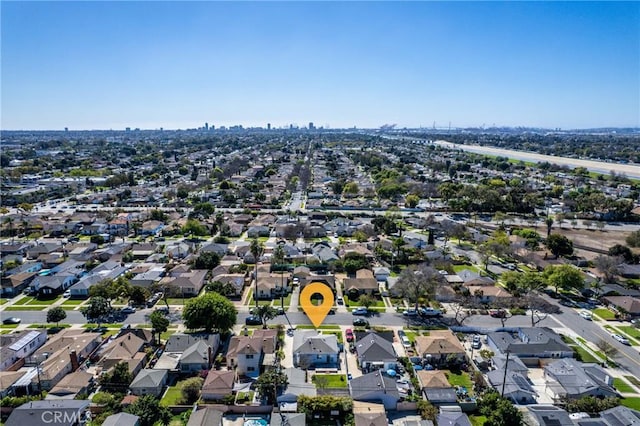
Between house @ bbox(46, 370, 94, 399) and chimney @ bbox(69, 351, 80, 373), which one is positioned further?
chimney @ bbox(69, 351, 80, 373)

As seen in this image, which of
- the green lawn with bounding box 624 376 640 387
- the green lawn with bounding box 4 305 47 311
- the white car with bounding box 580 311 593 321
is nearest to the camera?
the green lawn with bounding box 624 376 640 387

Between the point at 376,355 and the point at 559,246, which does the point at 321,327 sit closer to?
the point at 376,355

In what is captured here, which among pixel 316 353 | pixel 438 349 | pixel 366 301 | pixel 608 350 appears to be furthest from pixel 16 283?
pixel 608 350

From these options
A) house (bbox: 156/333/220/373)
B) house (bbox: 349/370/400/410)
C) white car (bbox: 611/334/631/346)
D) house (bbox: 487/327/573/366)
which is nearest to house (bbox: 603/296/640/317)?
white car (bbox: 611/334/631/346)

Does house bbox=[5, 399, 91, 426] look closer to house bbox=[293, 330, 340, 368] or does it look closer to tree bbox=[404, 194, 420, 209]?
house bbox=[293, 330, 340, 368]

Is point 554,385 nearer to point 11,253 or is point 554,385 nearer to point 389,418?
point 389,418

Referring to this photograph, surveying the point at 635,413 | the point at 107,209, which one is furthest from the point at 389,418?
the point at 107,209
